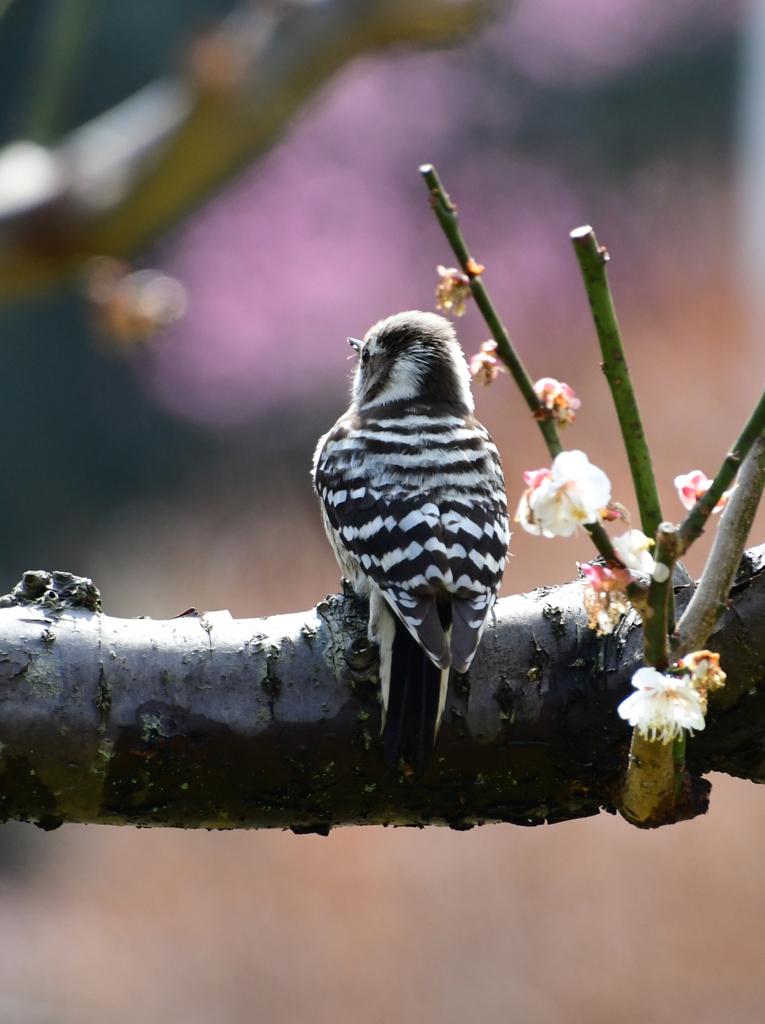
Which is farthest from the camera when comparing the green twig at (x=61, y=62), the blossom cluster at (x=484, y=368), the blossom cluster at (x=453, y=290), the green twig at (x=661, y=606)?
the green twig at (x=61, y=62)

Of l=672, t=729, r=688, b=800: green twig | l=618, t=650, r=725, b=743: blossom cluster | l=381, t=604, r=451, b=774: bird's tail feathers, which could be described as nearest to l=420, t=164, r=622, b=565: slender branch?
l=618, t=650, r=725, b=743: blossom cluster

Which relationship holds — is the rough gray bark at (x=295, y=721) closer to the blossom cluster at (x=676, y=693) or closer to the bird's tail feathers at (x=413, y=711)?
the bird's tail feathers at (x=413, y=711)

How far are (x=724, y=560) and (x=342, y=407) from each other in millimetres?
6663

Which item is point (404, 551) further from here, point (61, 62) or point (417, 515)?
point (61, 62)

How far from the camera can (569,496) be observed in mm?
1031

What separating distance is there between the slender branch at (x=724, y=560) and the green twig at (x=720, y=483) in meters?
0.10

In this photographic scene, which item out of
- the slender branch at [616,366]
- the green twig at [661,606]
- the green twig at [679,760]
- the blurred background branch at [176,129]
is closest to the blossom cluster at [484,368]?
the slender branch at [616,366]

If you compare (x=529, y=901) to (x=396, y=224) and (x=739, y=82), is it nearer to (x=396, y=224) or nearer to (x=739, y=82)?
(x=396, y=224)

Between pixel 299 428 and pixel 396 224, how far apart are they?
1.86 m

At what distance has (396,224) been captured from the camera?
8266 mm

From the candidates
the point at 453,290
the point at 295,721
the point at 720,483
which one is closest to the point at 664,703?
the point at 720,483

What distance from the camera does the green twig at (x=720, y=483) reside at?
1.02 meters

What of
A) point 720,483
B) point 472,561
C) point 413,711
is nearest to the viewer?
point 720,483

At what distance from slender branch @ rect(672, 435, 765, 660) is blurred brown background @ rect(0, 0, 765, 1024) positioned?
2.88m
